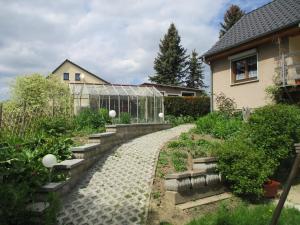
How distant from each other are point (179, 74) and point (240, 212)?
39.4 m

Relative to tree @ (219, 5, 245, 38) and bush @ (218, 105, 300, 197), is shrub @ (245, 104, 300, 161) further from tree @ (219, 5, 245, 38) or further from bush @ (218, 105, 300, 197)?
tree @ (219, 5, 245, 38)

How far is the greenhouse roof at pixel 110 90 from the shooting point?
15.3 m

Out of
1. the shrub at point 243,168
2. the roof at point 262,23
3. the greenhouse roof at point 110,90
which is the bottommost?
the shrub at point 243,168

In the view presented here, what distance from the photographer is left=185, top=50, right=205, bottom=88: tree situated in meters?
46.0

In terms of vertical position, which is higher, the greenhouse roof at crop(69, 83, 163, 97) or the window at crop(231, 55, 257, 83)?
the window at crop(231, 55, 257, 83)

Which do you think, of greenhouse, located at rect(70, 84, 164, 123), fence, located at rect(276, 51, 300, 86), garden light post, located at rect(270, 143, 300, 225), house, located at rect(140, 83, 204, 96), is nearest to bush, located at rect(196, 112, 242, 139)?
fence, located at rect(276, 51, 300, 86)

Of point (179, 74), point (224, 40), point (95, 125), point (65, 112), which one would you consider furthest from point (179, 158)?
point (179, 74)

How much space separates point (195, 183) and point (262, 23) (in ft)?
41.0

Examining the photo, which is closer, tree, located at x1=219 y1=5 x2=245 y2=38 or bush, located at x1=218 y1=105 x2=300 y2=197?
bush, located at x1=218 y1=105 x2=300 y2=197

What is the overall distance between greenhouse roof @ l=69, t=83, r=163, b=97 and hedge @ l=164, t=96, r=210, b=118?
13.3 feet

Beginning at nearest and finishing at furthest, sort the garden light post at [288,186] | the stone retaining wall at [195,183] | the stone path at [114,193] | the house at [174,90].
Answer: the garden light post at [288,186] → the stone path at [114,193] → the stone retaining wall at [195,183] → the house at [174,90]

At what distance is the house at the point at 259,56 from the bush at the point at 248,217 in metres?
8.30

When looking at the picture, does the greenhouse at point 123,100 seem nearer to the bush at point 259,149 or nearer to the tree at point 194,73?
the bush at point 259,149

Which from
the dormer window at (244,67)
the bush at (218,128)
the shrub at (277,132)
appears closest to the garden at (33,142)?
the bush at (218,128)
